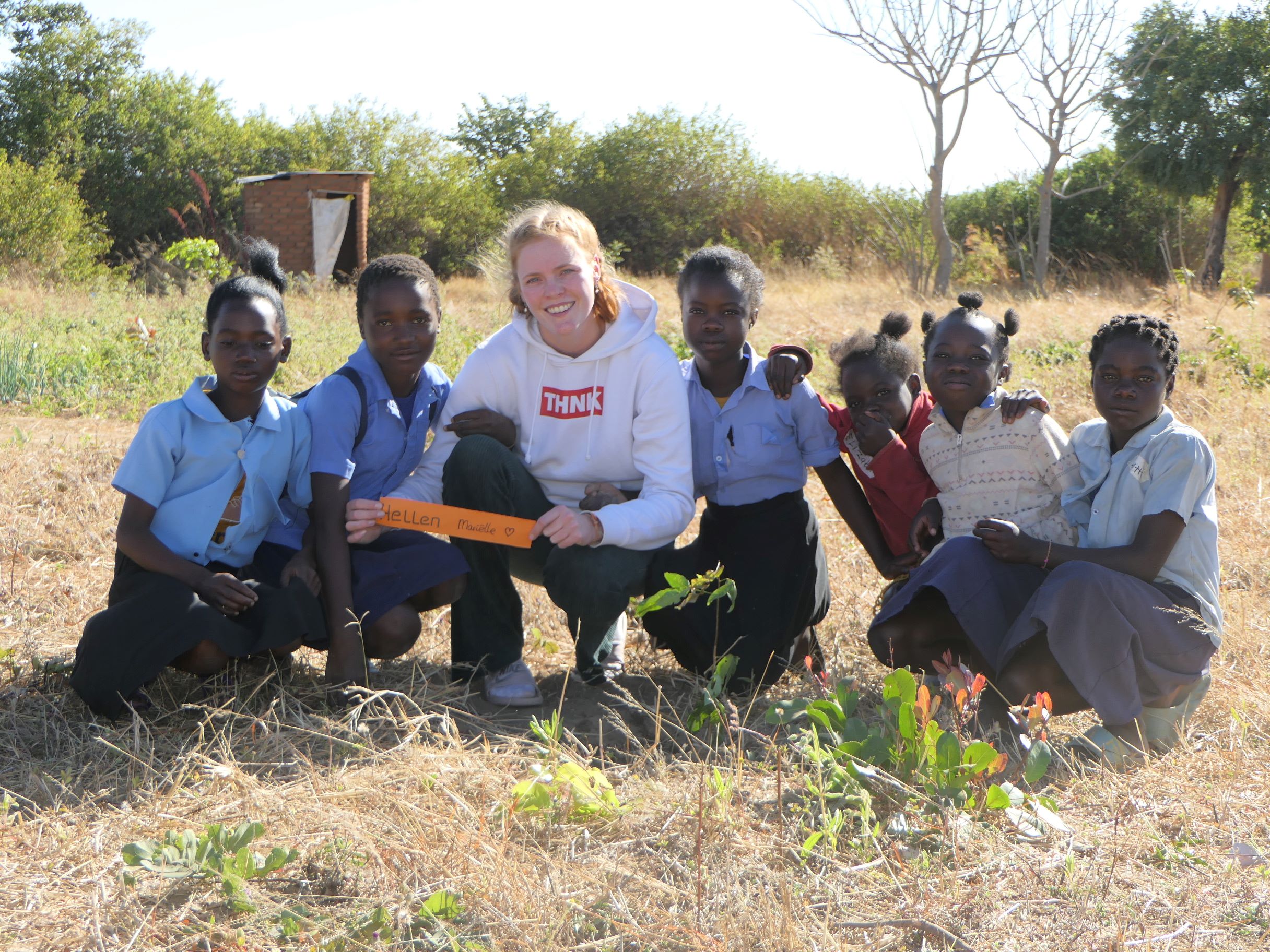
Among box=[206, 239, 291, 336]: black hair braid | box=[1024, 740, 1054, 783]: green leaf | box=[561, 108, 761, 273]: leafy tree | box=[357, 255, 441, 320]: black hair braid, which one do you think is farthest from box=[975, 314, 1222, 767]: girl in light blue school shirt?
box=[561, 108, 761, 273]: leafy tree

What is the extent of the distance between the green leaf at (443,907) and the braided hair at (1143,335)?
2.05 metres

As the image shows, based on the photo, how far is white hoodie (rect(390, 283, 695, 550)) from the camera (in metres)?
2.93

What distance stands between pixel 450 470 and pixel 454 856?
1.27 m

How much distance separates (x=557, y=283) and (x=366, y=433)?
0.68m

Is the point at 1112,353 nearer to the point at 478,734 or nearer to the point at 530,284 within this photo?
the point at 530,284

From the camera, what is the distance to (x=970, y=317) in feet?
9.74

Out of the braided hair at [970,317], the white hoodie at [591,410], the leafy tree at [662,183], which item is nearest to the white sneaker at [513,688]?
the white hoodie at [591,410]

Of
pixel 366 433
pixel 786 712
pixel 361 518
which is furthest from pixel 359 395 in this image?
pixel 786 712

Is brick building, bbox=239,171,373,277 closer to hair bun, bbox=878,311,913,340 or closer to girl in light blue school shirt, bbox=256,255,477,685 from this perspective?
girl in light blue school shirt, bbox=256,255,477,685

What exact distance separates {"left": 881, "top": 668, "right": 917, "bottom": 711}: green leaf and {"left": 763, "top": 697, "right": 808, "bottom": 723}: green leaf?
7.0 inches

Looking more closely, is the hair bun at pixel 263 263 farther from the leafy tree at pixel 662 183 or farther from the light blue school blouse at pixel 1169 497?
the leafy tree at pixel 662 183

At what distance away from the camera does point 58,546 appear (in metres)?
3.95

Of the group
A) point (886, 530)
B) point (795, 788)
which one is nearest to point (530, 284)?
point (886, 530)

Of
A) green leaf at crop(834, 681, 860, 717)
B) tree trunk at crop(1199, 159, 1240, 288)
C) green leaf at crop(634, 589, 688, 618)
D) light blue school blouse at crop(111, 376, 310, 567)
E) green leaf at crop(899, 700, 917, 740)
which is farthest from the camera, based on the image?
tree trunk at crop(1199, 159, 1240, 288)
